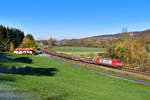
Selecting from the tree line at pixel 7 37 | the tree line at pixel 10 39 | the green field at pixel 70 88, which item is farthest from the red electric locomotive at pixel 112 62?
the tree line at pixel 7 37

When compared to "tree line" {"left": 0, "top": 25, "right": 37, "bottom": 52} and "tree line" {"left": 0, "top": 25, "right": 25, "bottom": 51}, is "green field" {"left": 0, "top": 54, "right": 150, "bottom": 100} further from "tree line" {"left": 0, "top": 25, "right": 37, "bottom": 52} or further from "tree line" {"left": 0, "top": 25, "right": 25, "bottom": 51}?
"tree line" {"left": 0, "top": 25, "right": 25, "bottom": 51}

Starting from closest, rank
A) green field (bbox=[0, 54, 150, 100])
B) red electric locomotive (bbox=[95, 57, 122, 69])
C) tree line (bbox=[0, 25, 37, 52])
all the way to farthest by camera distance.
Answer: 1. green field (bbox=[0, 54, 150, 100])
2. red electric locomotive (bbox=[95, 57, 122, 69])
3. tree line (bbox=[0, 25, 37, 52])

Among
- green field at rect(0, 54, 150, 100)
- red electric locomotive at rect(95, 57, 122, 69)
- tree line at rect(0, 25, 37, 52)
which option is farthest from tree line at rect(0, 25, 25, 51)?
green field at rect(0, 54, 150, 100)

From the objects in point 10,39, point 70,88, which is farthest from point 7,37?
point 70,88

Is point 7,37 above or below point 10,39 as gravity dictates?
above

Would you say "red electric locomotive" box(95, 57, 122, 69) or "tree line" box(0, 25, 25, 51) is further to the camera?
"tree line" box(0, 25, 25, 51)

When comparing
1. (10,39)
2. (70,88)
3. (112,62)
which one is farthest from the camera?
(10,39)

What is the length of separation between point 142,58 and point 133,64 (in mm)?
3676

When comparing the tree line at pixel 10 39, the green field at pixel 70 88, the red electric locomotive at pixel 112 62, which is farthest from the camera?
the tree line at pixel 10 39

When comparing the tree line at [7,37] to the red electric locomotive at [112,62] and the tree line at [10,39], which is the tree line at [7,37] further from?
the red electric locomotive at [112,62]

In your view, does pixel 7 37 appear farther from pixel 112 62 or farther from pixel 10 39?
pixel 112 62

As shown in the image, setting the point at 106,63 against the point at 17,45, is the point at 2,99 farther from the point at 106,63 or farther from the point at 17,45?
the point at 17,45

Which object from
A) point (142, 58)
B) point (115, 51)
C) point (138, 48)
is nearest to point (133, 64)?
point (142, 58)

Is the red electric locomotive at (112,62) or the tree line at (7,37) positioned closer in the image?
the red electric locomotive at (112,62)
